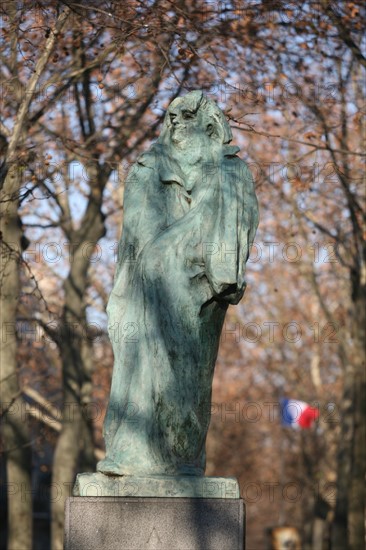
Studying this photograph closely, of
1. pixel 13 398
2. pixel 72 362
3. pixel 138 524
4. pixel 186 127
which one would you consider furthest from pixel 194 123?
pixel 72 362

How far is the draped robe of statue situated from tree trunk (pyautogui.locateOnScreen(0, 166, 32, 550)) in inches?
261

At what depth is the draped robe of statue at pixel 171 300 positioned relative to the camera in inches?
341

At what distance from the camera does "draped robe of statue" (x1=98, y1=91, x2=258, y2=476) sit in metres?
8.66

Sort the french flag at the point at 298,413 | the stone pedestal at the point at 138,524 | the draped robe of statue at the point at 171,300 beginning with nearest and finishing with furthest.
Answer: the stone pedestal at the point at 138,524, the draped robe of statue at the point at 171,300, the french flag at the point at 298,413

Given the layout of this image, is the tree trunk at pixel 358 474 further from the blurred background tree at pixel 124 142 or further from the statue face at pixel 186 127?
the statue face at pixel 186 127

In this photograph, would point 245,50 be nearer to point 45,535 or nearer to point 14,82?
point 14,82

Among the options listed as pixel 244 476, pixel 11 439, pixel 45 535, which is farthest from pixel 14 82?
pixel 244 476

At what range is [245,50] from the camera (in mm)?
18562

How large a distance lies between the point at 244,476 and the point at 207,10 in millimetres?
39082

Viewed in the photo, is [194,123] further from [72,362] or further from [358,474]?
[358,474]

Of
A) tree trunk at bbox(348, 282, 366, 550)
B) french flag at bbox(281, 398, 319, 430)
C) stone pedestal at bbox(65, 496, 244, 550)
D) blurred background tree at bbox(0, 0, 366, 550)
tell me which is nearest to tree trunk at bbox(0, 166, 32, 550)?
blurred background tree at bbox(0, 0, 366, 550)

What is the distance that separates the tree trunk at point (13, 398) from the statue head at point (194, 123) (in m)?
6.43

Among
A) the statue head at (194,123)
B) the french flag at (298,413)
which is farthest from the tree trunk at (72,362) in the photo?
the french flag at (298,413)

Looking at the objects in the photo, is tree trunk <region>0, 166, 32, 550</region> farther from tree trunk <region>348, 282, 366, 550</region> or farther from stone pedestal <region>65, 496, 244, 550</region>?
stone pedestal <region>65, 496, 244, 550</region>
